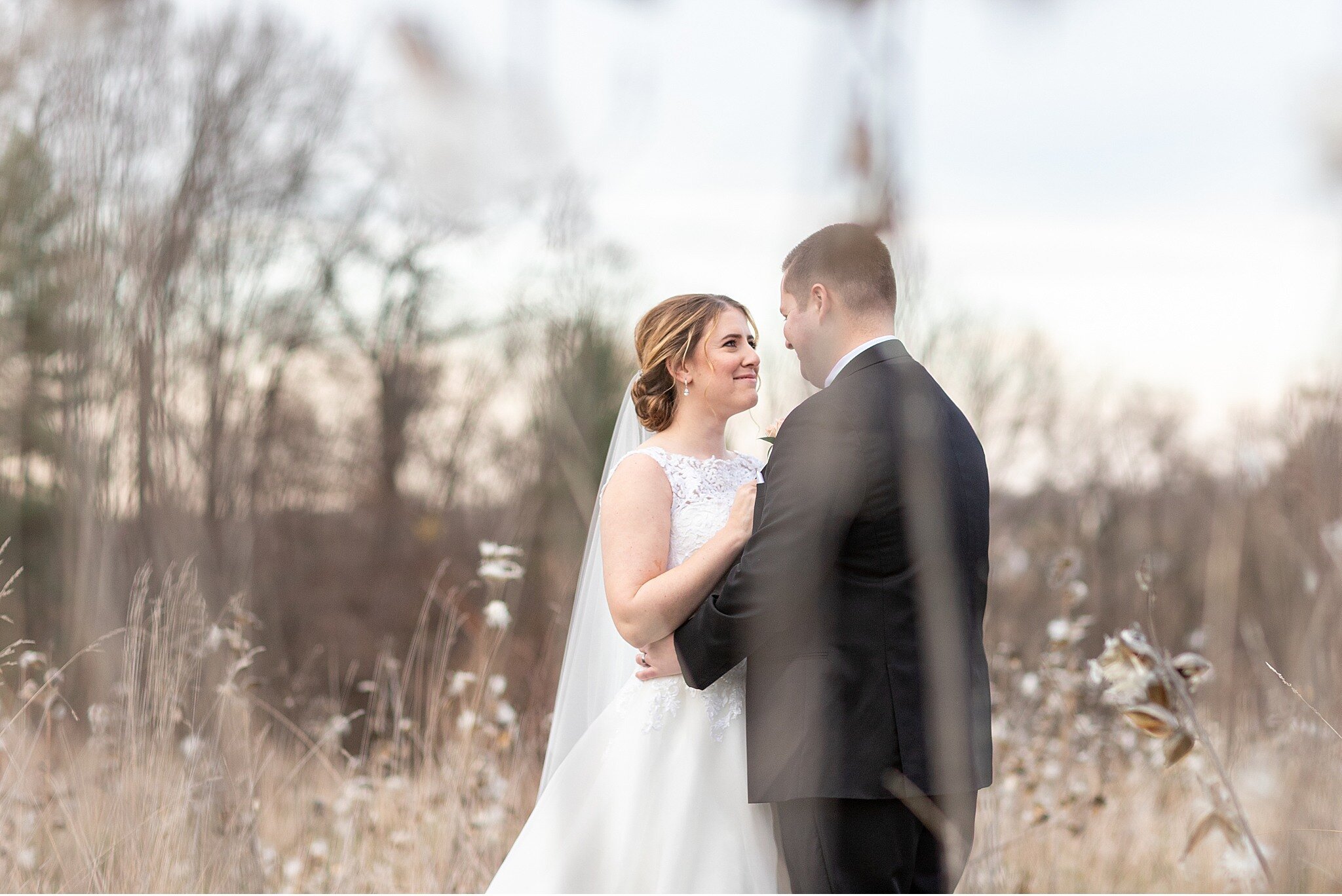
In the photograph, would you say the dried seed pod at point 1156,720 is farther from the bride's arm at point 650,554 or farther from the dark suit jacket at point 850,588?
the bride's arm at point 650,554

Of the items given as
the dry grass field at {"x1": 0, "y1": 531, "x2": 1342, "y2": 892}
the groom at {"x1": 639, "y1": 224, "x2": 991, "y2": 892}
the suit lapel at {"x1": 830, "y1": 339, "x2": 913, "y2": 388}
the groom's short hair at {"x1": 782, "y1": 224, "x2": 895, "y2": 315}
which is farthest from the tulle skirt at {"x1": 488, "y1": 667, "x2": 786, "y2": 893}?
the dry grass field at {"x1": 0, "y1": 531, "x2": 1342, "y2": 892}

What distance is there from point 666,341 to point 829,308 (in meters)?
0.50

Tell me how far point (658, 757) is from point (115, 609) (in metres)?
3.06

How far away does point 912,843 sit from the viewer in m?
1.99

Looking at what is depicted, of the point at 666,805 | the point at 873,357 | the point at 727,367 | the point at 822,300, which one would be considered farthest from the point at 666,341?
the point at 666,805

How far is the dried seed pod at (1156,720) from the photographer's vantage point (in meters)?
0.73

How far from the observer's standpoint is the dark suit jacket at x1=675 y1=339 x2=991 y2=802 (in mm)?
1898

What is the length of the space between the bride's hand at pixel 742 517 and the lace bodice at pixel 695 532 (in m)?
0.18

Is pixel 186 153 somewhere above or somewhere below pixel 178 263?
above

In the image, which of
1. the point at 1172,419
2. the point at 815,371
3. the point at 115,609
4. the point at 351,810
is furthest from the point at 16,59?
the point at 1172,419

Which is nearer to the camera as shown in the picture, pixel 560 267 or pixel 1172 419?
pixel 560 267

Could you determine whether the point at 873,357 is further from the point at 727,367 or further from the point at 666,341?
the point at 666,341

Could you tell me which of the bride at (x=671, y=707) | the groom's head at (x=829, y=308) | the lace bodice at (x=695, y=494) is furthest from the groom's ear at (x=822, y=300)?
the lace bodice at (x=695, y=494)

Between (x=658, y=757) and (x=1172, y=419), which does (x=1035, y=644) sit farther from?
(x=658, y=757)
